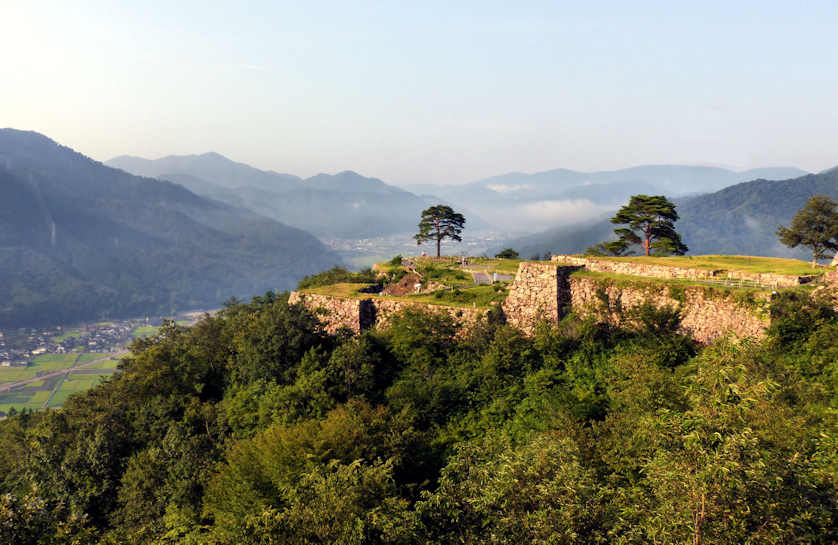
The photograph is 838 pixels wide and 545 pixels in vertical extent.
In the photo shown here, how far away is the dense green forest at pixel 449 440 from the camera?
28.2 feet

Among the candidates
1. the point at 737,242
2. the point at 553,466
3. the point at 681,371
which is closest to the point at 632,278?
the point at 681,371

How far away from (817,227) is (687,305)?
17007 millimetres

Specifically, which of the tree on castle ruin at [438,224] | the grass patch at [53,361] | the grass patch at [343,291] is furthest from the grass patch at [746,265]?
the grass patch at [53,361]

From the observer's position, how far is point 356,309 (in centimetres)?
2638

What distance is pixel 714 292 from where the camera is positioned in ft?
63.6

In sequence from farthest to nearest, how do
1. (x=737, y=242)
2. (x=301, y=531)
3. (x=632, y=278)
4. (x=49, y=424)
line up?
(x=737, y=242) < (x=49, y=424) < (x=632, y=278) < (x=301, y=531)

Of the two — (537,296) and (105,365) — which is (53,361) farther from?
(537,296)

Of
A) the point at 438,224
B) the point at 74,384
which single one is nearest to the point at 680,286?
the point at 438,224

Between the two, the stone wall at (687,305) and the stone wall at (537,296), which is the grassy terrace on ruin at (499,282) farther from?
the stone wall at (537,296)

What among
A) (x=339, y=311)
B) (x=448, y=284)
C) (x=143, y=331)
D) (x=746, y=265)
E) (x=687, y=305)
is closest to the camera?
(x=687, y=305)

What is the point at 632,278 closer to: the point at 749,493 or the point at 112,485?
the point at 749,493

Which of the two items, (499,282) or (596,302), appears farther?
(499,282)

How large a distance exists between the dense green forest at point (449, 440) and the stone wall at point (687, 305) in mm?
574

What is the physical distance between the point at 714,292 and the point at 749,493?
1309cm
